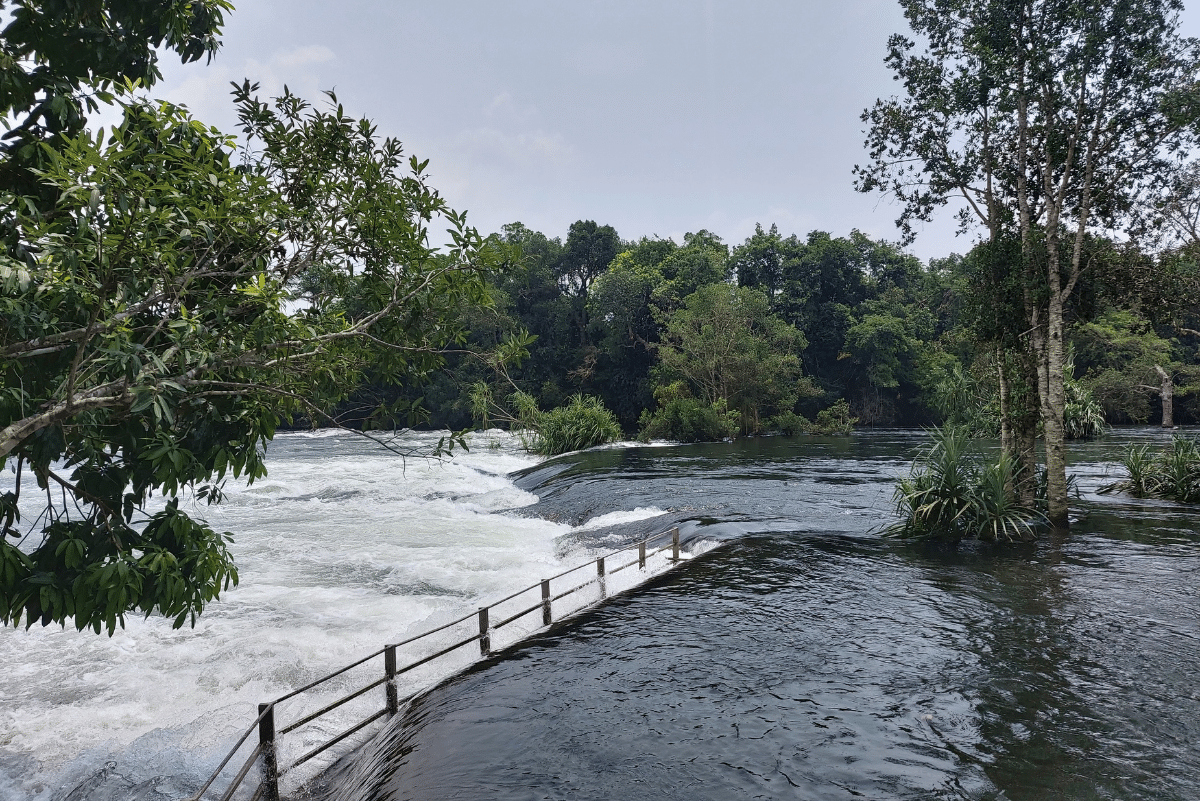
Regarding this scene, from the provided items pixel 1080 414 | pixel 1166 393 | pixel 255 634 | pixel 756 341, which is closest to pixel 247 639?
pixel 255 634

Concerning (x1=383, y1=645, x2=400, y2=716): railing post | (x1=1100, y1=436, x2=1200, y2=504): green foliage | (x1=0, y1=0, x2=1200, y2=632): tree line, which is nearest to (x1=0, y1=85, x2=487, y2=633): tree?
(x1=0, y1=0, x2=1200, y2=632): tree line

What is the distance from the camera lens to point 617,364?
188 feet

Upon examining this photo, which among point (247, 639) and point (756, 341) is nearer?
point (247, 639)

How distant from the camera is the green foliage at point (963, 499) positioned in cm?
1182

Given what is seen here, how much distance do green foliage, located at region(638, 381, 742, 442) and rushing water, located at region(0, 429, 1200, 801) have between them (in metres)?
24.5

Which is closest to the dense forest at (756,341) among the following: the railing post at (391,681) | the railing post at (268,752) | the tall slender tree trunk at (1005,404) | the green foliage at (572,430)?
the green foliage at (572,430)

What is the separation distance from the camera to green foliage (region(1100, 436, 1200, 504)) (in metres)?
14.8

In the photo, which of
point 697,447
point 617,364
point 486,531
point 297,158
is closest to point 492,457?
point 697,447

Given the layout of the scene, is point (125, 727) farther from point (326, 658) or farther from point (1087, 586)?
point (1087, 586)

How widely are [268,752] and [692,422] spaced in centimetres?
3490

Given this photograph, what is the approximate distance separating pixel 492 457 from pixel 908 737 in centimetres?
2945

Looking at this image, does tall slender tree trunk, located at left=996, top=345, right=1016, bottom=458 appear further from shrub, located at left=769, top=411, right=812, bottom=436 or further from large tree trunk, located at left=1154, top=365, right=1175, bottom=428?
shrub, located at left=769, top=411, right=812, bottom=436

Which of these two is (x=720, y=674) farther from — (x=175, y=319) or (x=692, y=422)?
(x=692, y=422)

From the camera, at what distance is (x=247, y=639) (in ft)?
31.1
